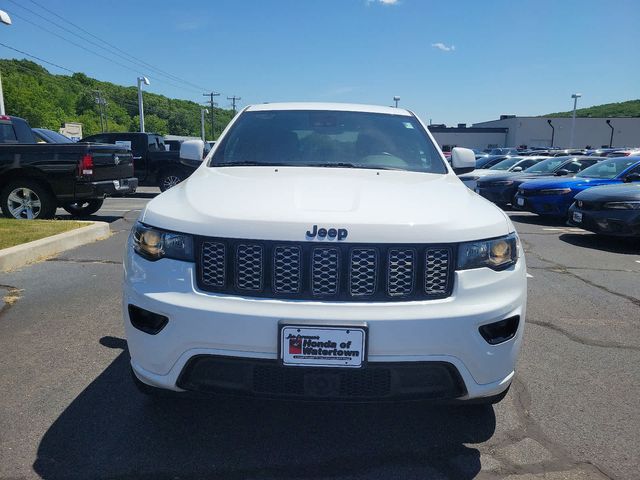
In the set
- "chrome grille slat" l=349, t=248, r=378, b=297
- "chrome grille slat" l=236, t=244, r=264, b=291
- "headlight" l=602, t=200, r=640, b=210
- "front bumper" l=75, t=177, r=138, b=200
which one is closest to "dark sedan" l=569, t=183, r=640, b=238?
"headlight" l=602, t=200, r=640, b=210

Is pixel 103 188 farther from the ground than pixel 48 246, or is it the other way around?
pixel 103 188

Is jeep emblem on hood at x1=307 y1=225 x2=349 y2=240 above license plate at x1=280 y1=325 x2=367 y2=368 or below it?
above

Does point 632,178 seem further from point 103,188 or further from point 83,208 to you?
point 83,208

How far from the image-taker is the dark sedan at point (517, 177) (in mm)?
13422

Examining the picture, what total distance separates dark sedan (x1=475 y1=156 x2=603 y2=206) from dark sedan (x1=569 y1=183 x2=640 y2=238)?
4.40 metres

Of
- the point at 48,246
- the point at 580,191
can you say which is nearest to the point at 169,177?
the point at 48,246

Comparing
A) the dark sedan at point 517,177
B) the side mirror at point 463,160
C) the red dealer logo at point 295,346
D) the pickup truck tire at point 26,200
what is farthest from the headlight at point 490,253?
the dark sedan at point 517,177

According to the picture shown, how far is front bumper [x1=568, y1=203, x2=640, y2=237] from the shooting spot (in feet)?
26.6

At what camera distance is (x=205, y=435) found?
8.61 ft

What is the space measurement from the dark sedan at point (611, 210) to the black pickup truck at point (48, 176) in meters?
8.27

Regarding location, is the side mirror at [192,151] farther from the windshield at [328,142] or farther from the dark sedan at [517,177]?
the dark sedan at [517,177]

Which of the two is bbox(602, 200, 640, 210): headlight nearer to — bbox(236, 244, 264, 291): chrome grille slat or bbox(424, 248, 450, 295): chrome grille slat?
bbox(424, 248, 450, 295): chrome grille slat

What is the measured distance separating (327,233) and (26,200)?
27.5 feet

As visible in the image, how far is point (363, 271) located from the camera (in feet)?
7.33
